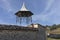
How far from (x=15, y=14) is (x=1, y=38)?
11.0m

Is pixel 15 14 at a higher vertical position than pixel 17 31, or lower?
higher

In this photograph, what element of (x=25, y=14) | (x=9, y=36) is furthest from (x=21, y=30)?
(x=25, y=14)

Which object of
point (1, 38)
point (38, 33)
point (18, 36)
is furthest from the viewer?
point (38, 33)

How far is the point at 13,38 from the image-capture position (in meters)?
18.3

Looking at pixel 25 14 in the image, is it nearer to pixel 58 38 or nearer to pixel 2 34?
pixel 58 38

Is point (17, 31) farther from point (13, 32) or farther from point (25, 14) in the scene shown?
point (25, 14)

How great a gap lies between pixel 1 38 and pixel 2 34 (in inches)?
18.2

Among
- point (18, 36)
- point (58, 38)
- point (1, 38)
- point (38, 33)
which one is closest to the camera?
point (1, 38)

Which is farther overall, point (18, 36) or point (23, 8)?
point (23, 8)

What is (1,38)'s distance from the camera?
685 inches

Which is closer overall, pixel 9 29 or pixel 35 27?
pixel 9 29

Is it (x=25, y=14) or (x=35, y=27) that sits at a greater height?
(x=25, y=14)

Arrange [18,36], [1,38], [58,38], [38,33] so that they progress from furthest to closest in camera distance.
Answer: [58,38] → [38,33] → [18,36] → [1,38]

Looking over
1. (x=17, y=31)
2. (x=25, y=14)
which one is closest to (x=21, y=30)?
(x=17, y=31)
